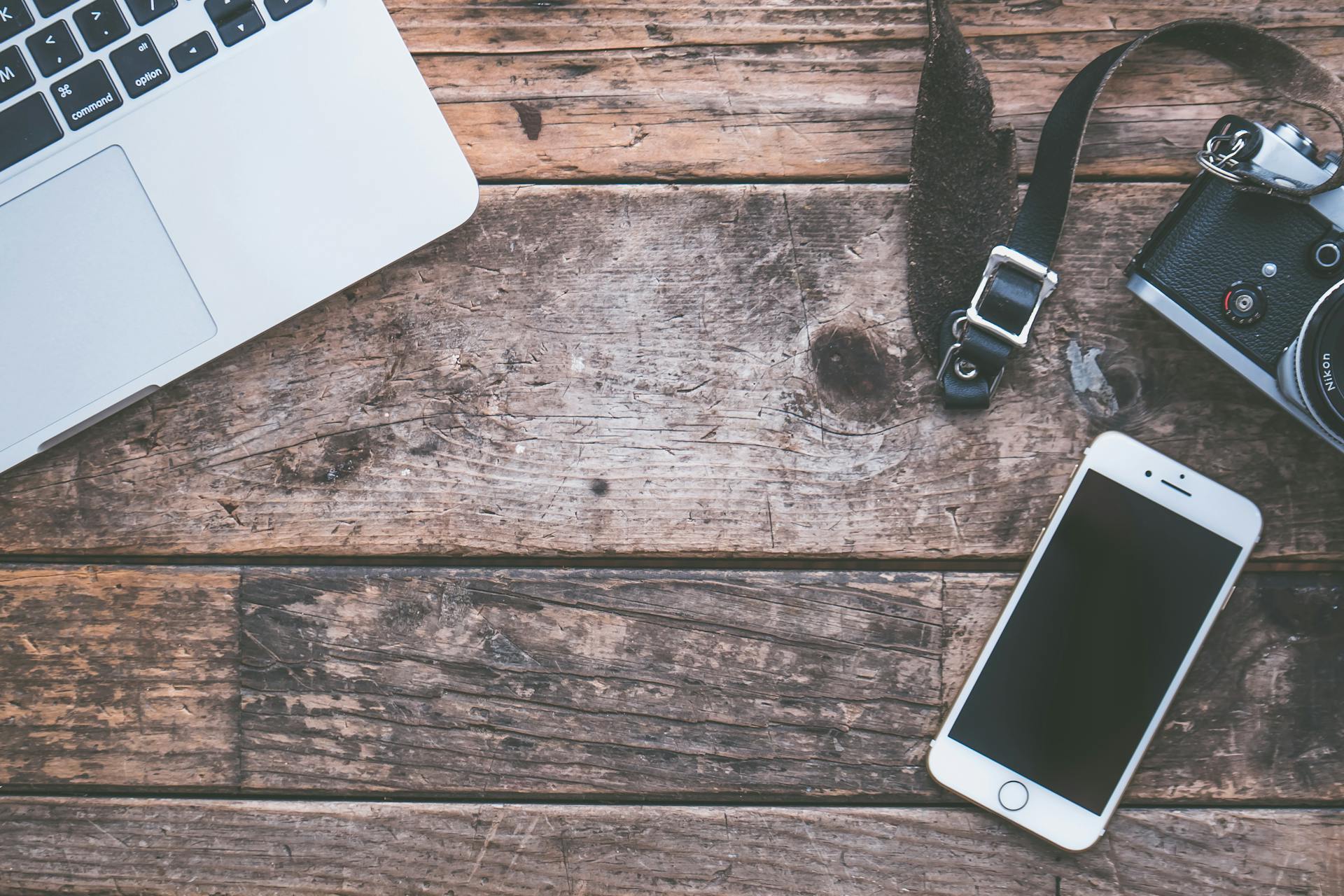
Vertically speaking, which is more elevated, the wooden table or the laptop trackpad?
the laptop trackpad

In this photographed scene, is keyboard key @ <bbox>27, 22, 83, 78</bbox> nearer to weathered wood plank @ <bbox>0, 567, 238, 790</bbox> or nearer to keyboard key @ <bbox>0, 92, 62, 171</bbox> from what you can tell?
keyboard key @ <bbox>0, 92, 62, 171</bbox>

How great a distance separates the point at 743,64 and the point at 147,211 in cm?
39

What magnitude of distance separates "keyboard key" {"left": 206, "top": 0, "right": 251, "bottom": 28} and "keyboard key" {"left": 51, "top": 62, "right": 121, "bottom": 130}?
69mm

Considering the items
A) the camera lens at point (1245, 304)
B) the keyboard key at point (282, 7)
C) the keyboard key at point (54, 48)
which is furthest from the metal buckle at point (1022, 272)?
the keyboard key at point (54, 48)

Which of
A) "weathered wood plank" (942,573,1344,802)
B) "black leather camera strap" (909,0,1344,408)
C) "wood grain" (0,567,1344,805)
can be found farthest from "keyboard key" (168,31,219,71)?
"weathered wood plank" (942,573,1344,802)

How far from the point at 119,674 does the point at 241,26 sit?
44 centimetres

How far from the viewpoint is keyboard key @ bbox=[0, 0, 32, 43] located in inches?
18.1

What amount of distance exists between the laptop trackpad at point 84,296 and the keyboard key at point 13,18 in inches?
2.8

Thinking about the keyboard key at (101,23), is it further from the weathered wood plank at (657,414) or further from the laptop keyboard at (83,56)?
the weathered wood plank at (657,414)

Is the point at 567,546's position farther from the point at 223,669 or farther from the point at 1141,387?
the point at 1141,387

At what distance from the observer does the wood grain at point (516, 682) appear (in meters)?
0.57

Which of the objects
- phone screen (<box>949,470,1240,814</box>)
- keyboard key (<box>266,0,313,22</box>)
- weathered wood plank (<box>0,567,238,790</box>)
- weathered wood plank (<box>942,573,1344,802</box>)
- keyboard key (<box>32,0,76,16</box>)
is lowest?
weathered wood plank (<box>942,573,1344,802</box>)

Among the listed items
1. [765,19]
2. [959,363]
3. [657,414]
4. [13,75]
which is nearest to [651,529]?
[657,414]

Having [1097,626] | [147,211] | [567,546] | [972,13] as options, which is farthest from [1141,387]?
[147,211]
